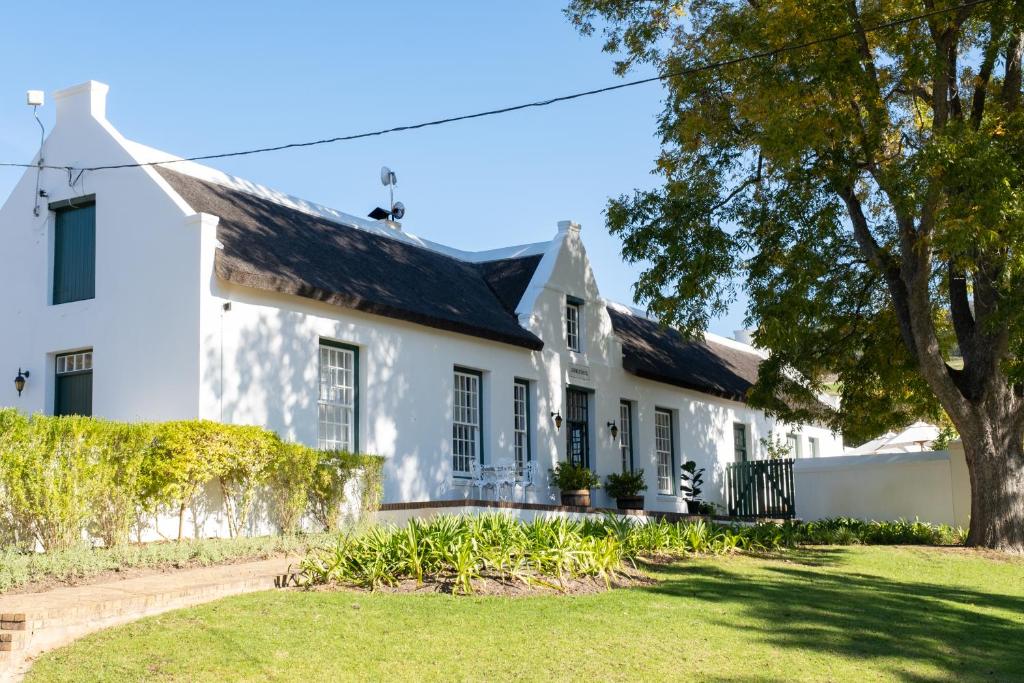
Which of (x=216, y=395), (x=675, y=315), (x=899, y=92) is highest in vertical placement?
(x=899, y=92)

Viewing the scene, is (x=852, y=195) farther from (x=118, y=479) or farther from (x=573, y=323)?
(x=118, y=479)

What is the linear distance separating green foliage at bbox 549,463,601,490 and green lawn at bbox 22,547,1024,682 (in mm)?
9295

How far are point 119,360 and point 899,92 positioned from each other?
42.1 feet

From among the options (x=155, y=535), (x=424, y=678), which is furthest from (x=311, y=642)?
(x=155, y=535)

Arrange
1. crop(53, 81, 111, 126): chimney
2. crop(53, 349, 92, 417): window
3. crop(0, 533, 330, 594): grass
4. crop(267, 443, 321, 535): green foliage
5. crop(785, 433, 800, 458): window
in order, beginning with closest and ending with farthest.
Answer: crop(0, 533, 330, 594): grass → crop(267, 443, 321, 535): green foliage → crop(53, 349, 92, 417): window → crop(53, 81, 111, 126): chimney → crop(785, 433, 800, 458): window

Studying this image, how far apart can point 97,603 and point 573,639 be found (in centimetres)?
425

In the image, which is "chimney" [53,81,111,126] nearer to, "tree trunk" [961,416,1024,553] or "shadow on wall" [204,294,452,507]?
"shadow on wall" [204,294,452,507]

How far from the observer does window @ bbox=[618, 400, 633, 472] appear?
25172 millimetres

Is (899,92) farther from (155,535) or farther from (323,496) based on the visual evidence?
(155,535)

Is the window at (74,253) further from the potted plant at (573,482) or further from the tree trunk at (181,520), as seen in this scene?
the potted plant at (573,482)

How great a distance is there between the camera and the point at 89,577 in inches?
464

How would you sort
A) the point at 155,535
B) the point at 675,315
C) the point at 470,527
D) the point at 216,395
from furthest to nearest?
the point at 675,315 < the point at 216,395 < the point at 155,535 < the point at 470,527

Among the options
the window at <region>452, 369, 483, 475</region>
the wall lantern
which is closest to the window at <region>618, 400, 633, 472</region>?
the window at <region>452, 369, 483, 475</region>

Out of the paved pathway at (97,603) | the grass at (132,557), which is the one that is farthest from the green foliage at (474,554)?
the grass at (132,557)
